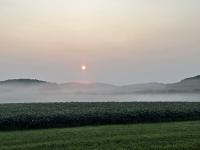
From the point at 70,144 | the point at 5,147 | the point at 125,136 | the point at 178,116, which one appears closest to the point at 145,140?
the point at 125,136

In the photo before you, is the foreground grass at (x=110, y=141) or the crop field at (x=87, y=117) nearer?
the foreground grass at (x=110, y=141)

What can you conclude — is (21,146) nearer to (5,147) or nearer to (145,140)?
(5,147)

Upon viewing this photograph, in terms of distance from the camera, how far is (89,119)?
31.5 meters

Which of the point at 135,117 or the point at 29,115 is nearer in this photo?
the point at 29,115

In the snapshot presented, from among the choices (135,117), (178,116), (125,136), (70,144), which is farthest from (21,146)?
(178,116)

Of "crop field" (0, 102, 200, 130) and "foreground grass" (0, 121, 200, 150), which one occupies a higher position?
"crop field" (0, 102, 200, 130)

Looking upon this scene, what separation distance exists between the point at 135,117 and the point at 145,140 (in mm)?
13363

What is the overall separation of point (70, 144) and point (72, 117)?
12.2m

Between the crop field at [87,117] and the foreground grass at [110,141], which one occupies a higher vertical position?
the crop field at [87,117]

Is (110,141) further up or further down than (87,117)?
further down

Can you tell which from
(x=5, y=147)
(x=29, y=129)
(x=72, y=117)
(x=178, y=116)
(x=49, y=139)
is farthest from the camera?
(x=178, y=116)

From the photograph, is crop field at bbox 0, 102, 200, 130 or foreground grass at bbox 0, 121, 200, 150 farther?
crop field at bbox 0, 102, 200, 130

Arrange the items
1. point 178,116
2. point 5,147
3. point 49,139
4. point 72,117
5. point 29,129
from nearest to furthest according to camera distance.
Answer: point 5,147
point 49,139
point 29,129
point 72,117
point 178,116

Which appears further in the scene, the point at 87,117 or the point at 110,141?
the point at 87,117
